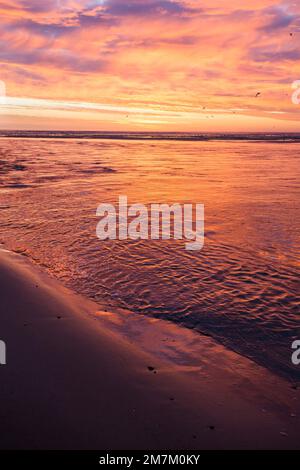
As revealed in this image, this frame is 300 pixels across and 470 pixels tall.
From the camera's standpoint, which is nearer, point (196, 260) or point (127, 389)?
point (127, 389)

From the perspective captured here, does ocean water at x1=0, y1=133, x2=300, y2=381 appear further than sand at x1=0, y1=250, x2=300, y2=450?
Yes

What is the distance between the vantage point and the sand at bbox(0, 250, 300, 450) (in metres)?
3.18

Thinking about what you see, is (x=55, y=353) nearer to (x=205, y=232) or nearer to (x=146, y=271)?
(x=146, y=271)

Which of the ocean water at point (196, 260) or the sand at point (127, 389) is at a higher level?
the ocean water at point (196, 260)

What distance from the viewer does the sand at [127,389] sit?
10.4ft

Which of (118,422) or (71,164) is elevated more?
(71,164)

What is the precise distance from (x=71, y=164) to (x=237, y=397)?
22876 mm

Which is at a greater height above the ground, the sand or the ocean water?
the ocean water

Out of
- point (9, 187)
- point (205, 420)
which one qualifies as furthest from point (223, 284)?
point (9, 187)

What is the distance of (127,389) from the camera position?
3787 mm

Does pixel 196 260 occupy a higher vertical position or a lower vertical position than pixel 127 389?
higher

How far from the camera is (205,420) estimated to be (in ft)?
11.3

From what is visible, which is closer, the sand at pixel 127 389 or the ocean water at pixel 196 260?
the sand at pixel 127 389

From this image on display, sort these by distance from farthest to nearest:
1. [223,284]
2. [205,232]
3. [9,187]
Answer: [9,187], [205,232], [223,284]
